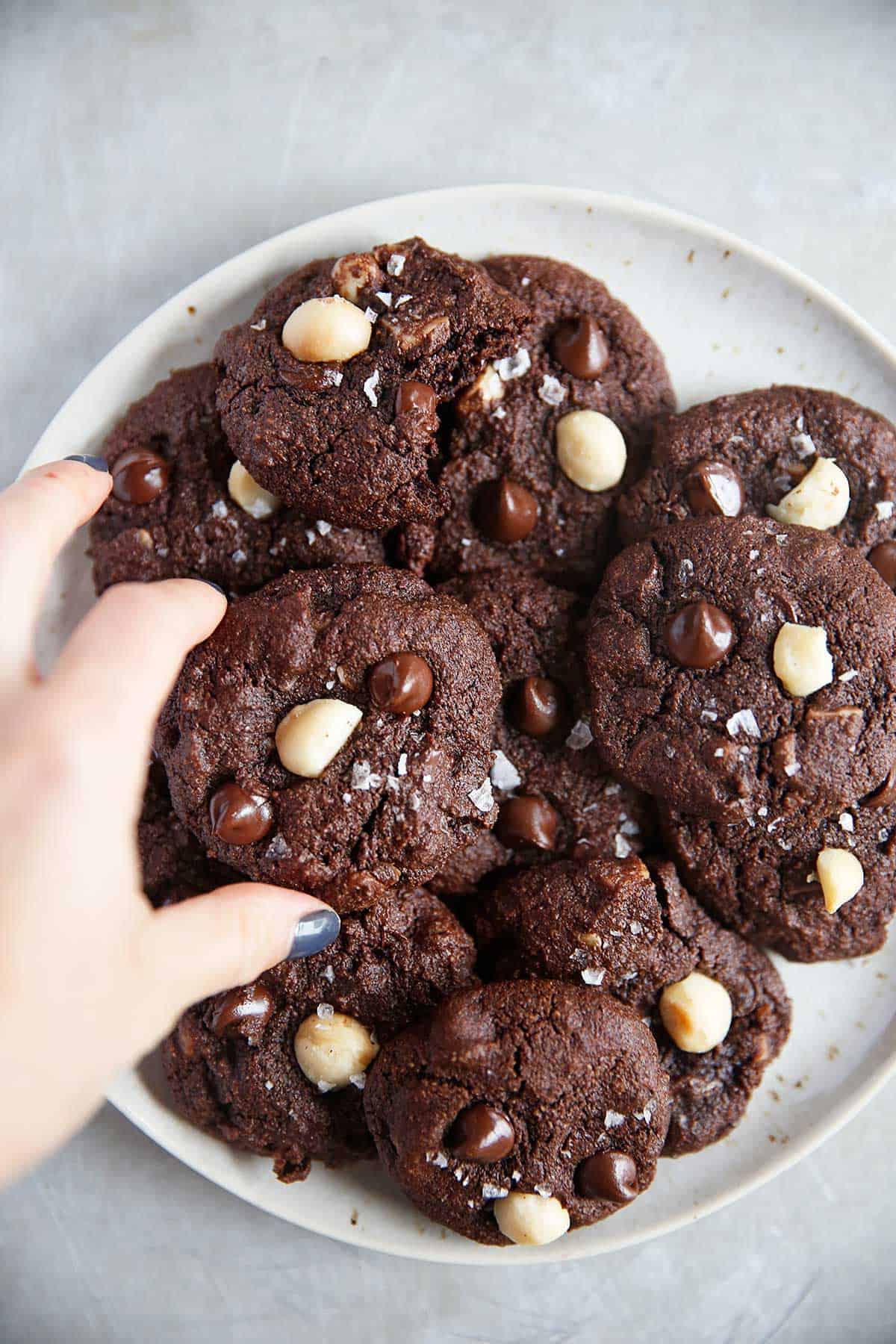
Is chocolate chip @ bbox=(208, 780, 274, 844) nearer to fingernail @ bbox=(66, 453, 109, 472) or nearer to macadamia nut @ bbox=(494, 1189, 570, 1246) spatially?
fingernail @ bbox=(66, 453, 109, 472)

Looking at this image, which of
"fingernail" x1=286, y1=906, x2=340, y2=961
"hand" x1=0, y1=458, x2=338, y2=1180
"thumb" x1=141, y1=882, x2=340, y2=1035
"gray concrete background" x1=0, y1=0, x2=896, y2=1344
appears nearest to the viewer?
"hand" x1=0, y1=458, x2=338, y2=1180

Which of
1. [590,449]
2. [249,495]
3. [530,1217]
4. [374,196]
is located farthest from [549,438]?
[530,1217]

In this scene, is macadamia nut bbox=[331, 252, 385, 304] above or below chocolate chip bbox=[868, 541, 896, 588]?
above

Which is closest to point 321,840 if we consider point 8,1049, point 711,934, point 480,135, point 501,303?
point 8,1049

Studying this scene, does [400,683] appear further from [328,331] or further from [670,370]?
[670,370]

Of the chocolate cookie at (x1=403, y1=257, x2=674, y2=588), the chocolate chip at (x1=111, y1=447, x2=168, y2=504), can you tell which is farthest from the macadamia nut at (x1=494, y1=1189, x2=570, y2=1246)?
the chocolate chip at (x1=111, y1=447, x2=168, y2=504)

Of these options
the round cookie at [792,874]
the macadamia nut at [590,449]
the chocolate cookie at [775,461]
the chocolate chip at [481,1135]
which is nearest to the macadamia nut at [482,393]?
the macadamia nut at [590,449]
